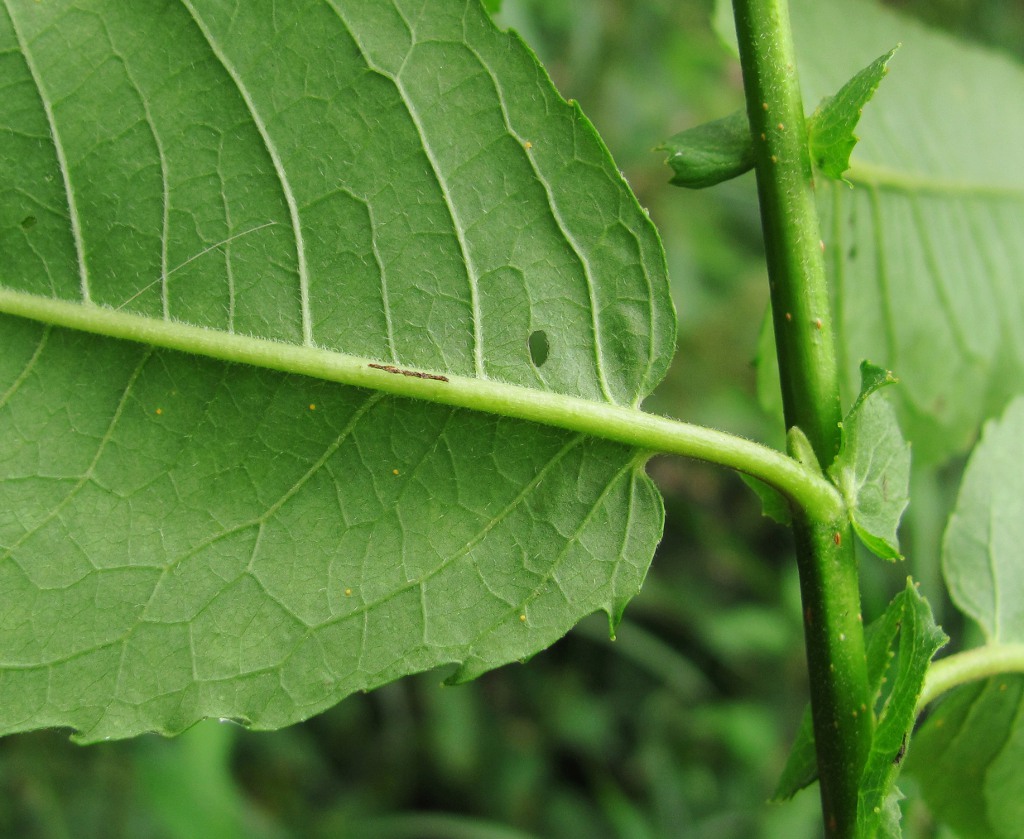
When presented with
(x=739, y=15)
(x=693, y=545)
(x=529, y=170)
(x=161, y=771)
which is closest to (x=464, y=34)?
(x=529, y=170)

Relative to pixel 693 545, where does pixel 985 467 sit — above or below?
above

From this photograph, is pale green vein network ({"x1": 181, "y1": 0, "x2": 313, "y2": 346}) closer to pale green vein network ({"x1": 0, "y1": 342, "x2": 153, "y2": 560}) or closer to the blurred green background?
pale green vein network ({"x1": 0, "y1": 342, "x2": 153, "y2": 560})

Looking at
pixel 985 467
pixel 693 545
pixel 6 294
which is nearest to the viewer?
pixel 6 294

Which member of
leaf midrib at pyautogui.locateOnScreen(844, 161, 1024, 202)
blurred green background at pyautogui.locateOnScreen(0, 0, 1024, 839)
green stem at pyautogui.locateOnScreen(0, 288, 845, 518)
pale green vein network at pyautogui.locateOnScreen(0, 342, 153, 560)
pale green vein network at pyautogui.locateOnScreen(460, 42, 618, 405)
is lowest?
blurred green background at pyautogui.locateOnScreen(0, 0, 1024, 839)

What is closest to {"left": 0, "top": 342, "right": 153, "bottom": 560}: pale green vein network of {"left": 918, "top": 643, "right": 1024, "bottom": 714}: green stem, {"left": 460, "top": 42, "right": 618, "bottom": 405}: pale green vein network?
{"left": 460, "top": 42, "right": 618, "bottom": 405}: pale green vein network

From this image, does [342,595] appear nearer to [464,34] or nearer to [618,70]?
[464,34]

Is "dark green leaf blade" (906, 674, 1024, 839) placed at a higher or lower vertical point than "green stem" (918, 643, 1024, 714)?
lower

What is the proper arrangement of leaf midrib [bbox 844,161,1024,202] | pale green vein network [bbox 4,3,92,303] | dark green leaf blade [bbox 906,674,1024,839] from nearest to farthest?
1. pale green vein network [bbox 4,3,92,303]
2. dark green leaf blade [bbox 906,674,1024,839]
3. leaf midrib [bbox 844,161,1024,202]

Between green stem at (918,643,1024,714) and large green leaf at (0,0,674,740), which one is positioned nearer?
large green leaf at (0,0,674,740)
